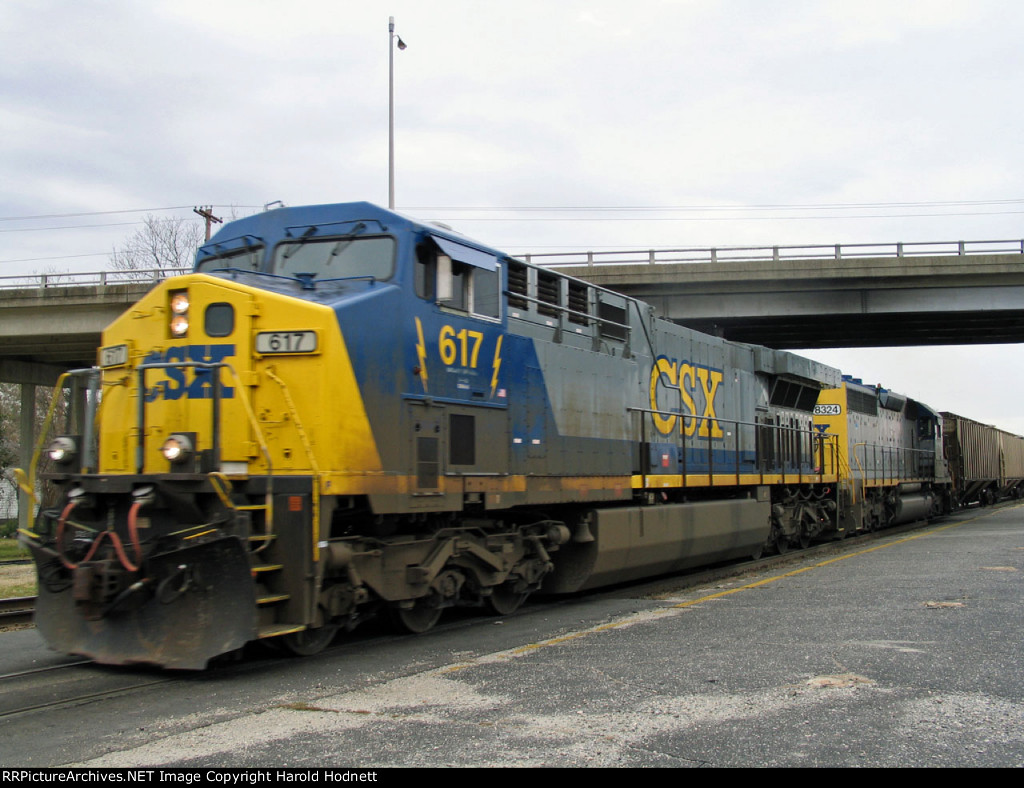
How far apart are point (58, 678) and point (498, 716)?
3.57 meters

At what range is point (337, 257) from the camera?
7.64 metres

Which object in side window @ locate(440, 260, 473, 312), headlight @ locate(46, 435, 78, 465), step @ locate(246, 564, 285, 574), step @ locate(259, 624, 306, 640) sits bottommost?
step @ locate(259, 624, 306, 640)

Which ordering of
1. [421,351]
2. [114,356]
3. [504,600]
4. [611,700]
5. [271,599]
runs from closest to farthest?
[611,700], [271,599], [114,356], [421,351], [504,600]

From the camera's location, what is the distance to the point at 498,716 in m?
5.13

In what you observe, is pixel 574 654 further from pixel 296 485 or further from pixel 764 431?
pixel 764 431

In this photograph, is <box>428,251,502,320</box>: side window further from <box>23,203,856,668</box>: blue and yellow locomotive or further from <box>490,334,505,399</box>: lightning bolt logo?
<box>490,334,505,399</box>: lightning bolt logo

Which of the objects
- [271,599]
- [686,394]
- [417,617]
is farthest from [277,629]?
[686,394]

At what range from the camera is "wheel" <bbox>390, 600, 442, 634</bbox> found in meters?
7.86

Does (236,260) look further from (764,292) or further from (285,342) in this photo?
(764,292)

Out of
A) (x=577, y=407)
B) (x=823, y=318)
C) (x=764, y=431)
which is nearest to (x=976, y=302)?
(x=823, y=318)

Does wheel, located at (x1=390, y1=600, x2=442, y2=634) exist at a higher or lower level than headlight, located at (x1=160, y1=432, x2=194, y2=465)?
lower

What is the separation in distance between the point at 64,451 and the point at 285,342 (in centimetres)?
201

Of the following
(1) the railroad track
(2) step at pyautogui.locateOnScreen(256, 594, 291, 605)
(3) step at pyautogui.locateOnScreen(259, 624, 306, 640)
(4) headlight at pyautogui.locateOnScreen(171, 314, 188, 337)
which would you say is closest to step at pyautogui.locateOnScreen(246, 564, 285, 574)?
(2) step at pyautogui.locateOnScreen(256, 594, 291, 605)

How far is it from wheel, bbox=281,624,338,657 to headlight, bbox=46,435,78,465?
2.20 metres
